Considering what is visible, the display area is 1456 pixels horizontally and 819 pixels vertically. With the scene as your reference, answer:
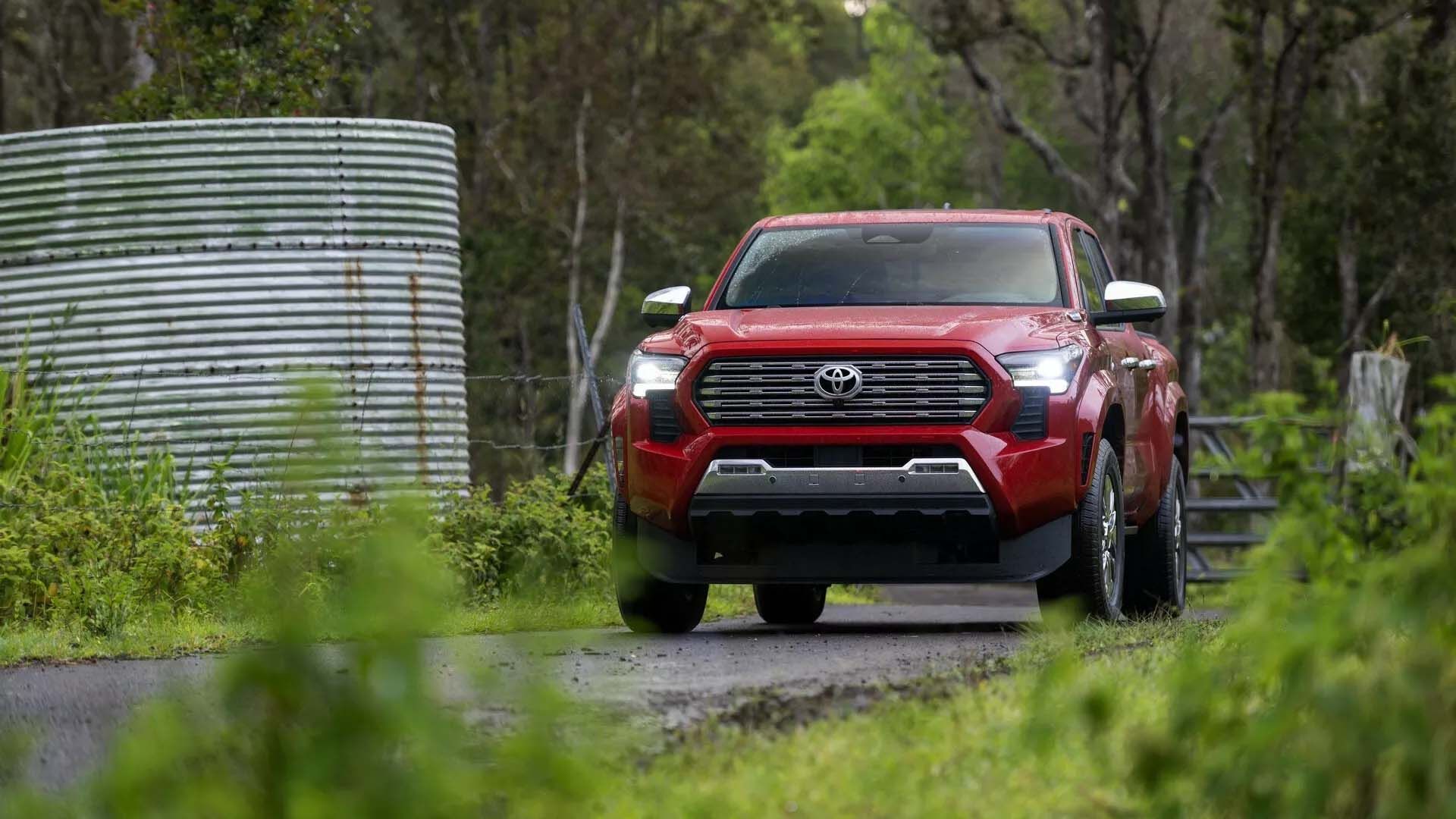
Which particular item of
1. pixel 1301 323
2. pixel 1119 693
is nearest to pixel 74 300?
pixel 1119 693

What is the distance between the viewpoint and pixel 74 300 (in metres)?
15.3

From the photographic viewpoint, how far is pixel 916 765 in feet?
17.9

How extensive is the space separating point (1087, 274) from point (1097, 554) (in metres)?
2.01

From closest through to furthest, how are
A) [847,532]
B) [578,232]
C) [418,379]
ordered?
1. [847,532]
2. [418,379]
3. [578,232]

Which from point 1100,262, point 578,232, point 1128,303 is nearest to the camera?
point 1128,303

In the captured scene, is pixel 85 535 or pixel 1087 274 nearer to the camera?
pixel 1087 274

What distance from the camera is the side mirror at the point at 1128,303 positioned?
35.6 feet

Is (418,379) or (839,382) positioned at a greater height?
(839,382)

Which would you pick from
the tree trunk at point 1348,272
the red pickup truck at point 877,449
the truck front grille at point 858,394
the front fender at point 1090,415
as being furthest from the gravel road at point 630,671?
the tree trunk at point 1348,272

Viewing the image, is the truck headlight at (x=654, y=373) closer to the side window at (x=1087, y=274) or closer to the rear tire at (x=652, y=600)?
the rear tire at (x=652, y=600)

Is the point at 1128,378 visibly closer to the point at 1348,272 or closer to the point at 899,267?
the point at 899,267

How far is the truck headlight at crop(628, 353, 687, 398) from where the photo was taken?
10.2 m

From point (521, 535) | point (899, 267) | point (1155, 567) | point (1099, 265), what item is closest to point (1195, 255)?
point (521, 535)

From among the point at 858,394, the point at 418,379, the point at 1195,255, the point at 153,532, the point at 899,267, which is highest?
the point at 899,267
